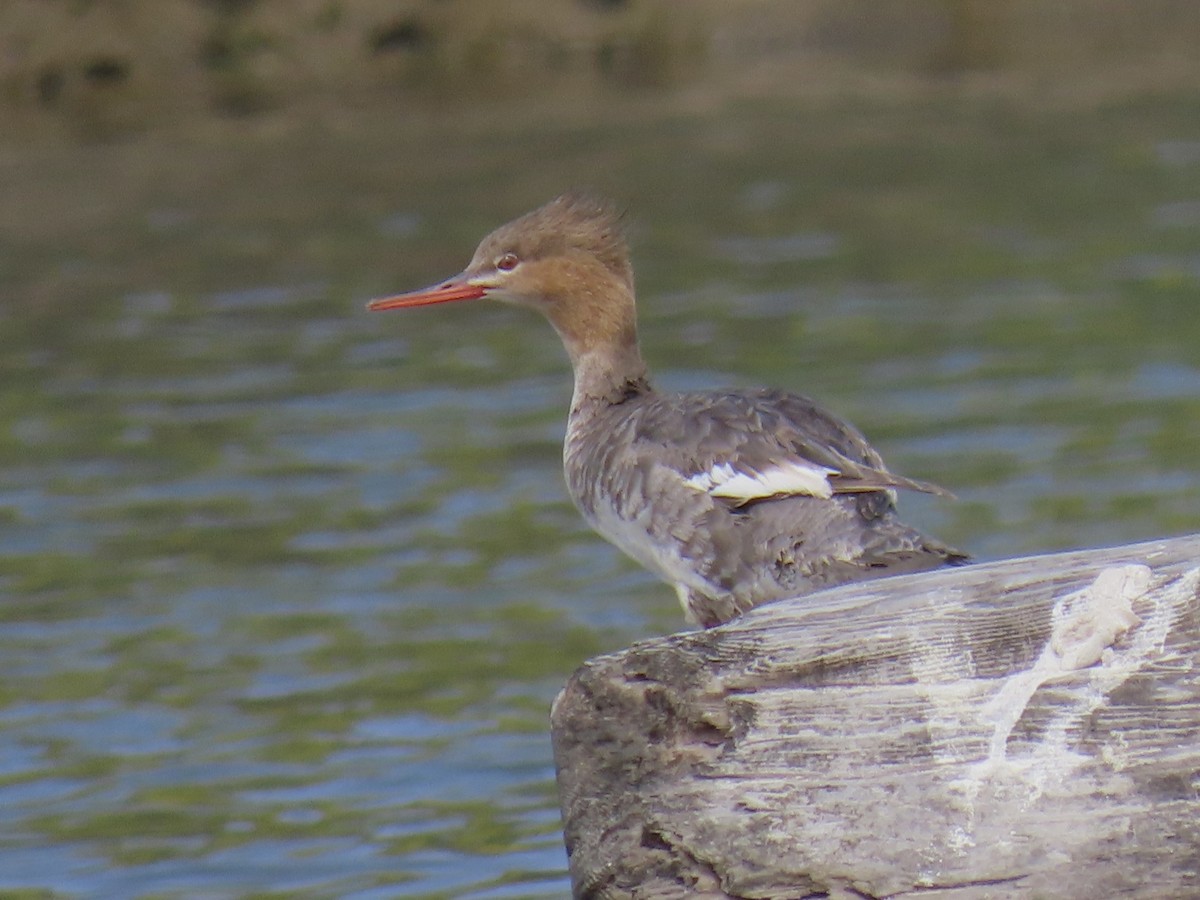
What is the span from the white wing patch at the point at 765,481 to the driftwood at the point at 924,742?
116cm

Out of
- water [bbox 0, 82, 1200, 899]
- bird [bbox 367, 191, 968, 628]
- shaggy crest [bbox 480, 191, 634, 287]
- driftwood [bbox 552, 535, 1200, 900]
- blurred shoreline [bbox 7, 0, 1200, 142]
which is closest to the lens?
driftwood [bbox 552, 535, 1200, 900]

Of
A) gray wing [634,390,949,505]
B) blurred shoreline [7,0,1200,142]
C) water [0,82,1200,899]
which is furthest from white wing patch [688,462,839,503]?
blurred shoreline [7,0,1200,142]

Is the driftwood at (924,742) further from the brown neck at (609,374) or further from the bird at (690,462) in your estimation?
the brown neck at (609,374)

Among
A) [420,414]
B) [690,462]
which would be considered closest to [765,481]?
[690,462]

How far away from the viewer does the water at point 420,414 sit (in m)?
6.30

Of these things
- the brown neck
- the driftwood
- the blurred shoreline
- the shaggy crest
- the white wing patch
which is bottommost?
the driftwood

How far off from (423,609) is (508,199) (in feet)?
21.7

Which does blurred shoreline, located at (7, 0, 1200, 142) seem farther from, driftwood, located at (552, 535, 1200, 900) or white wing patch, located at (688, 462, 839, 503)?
driftwood, located at (552, 535, 1200, 900)

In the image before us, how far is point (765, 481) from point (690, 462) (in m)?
0.25

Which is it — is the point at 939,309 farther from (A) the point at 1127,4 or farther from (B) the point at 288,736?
(A) the point at 1127,4

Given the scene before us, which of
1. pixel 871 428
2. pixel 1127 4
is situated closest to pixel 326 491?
pixel 871 428

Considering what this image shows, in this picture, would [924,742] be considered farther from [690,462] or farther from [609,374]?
[609,374]

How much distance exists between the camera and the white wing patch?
4.61 m

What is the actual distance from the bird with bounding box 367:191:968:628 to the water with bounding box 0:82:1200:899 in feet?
3.52
